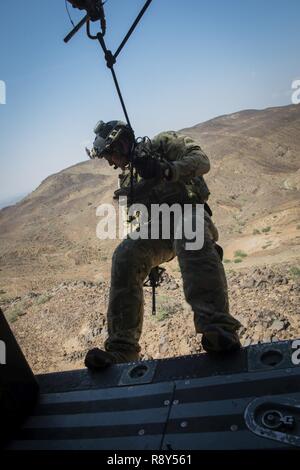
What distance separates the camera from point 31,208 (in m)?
44.9

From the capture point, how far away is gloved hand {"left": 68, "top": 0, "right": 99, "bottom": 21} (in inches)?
100

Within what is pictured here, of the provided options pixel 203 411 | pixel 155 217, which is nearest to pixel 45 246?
pixel 155 217

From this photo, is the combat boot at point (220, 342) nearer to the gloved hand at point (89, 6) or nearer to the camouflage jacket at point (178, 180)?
the camouflage jacket at point (178, 180)

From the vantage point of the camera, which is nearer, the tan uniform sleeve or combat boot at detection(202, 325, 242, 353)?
combat boot at detection(202, 325, 242, 353)

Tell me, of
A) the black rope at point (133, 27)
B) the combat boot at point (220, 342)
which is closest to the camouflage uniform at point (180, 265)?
the combat boot at point (220, 342)

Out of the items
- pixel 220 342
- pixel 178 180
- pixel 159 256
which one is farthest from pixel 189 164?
pixel 220 342

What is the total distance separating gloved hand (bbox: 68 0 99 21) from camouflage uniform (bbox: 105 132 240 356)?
135 centimetres

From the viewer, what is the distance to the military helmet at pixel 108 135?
3.78 metres

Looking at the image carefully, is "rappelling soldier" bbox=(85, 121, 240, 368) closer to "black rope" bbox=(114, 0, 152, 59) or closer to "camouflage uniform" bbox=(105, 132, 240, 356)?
"camouflage uniform" bbox=(105, 132, 240, 356)

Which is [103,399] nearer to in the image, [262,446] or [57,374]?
[57,374]

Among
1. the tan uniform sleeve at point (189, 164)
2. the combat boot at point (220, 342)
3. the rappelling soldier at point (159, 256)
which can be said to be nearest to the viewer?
the combat boot at point (220, 342)

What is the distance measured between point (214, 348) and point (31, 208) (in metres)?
45.6

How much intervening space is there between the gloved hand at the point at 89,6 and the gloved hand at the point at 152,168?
1.14m

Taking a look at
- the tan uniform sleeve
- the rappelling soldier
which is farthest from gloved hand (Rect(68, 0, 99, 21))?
the tan uniform sleeve
